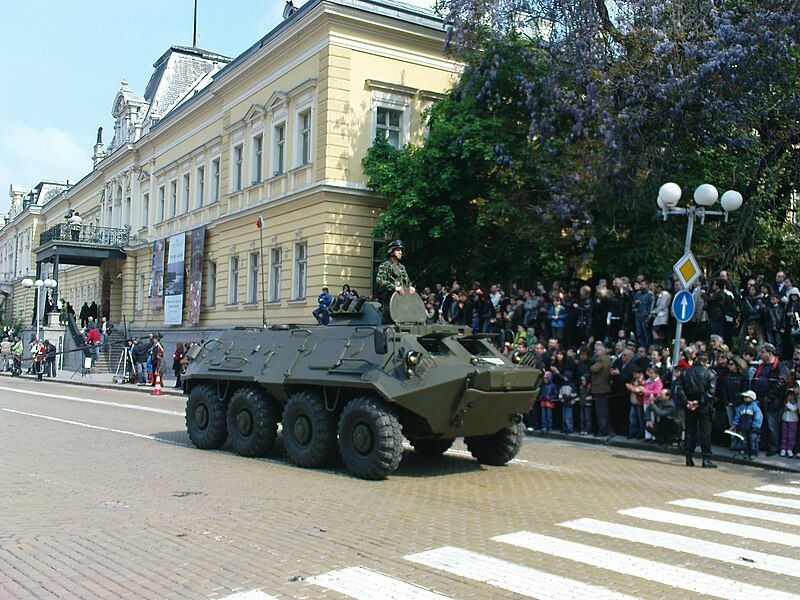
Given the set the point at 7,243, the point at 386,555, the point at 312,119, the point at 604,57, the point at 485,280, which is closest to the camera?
the point at 386,555

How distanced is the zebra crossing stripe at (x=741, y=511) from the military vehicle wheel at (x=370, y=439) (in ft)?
10.9

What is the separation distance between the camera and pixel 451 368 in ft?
36.7

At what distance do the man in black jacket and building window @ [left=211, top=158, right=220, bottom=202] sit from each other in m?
27.7

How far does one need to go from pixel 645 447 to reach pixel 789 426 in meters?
2.60

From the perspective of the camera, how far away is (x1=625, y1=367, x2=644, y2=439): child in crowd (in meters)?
16.1

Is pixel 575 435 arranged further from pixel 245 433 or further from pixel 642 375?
pixel 245 433

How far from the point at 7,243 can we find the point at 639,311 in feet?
263

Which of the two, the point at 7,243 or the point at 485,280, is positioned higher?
the point at 7,243

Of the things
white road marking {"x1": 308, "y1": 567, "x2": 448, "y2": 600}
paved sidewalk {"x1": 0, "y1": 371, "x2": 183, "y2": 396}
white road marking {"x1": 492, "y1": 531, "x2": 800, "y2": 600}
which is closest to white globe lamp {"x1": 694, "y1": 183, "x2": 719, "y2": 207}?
white road marking {"x1": 492, "y1": 531, "x2": 800, "y2": 600}

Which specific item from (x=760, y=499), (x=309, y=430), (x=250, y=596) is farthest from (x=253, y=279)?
(x=250, y=596)

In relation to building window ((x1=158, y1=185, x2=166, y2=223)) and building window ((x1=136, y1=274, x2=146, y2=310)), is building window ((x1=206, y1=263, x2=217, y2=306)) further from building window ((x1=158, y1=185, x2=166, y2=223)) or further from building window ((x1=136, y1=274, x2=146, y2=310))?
building window ((x1=136, y1=274, x2=146, y2=310))

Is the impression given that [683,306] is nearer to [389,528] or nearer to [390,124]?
[389,528]

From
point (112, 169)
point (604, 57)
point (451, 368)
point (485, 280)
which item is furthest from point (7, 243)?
point (451, 368)

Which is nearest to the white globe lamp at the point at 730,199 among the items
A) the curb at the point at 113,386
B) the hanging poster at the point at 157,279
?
the curb at the point at 113,386
